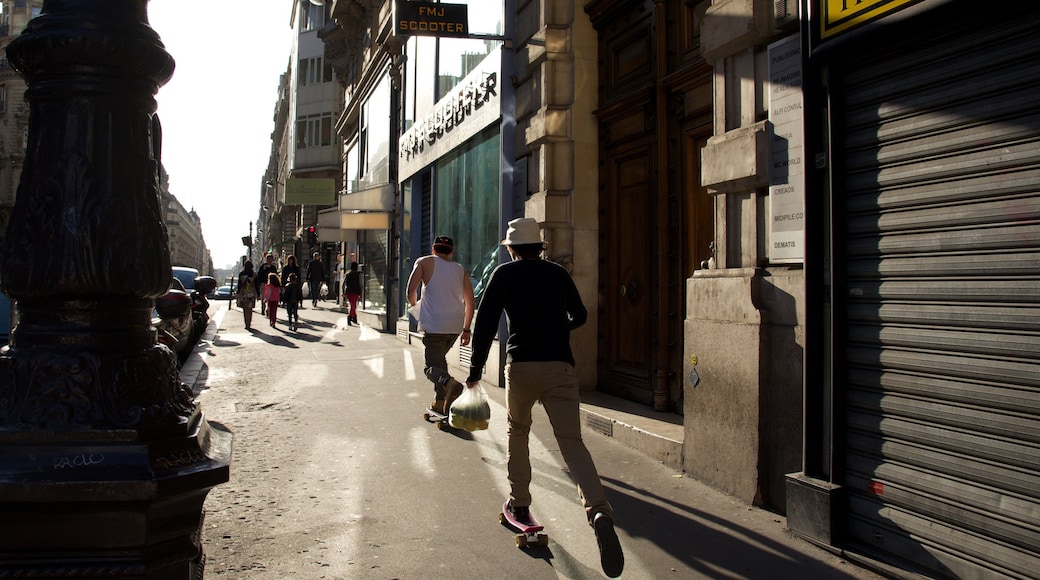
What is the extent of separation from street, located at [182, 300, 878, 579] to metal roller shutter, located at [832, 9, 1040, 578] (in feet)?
1.63

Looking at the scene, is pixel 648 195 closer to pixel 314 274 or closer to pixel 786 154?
pixel 786 154

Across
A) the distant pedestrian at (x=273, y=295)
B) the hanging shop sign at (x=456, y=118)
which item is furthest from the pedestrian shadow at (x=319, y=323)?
the hanging shop sign at (x=456, y=118)

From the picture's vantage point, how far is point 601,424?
680 cm

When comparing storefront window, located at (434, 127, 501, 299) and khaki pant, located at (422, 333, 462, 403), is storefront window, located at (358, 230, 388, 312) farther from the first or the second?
khaki pant, located at (422, 333, 462, 403)

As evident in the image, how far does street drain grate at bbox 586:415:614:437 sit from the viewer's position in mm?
6633

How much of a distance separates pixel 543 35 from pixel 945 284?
20.0 ft

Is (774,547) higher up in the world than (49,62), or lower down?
lower down

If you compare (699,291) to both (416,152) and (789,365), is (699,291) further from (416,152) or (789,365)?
(416,152)

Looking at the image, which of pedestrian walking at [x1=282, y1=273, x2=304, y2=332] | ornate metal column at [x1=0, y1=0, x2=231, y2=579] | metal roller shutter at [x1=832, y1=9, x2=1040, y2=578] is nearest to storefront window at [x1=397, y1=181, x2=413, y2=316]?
pedestrian walking at [x1=282, y1=273, x2=304, y2=332]

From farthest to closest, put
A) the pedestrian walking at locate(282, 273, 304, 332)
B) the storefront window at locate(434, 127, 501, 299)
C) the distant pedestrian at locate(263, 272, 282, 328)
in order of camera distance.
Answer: the distant pedestrian at locate(263, 272, 282, 328)
the pedestrian walking at locate(282, 273, 304, 332)
the storefront window at locate(434, 127, 501, 299)

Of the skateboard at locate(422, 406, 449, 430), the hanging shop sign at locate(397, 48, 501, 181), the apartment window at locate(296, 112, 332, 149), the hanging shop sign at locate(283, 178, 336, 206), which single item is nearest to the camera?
the skateboard at locate(422, 406, 449, 430)

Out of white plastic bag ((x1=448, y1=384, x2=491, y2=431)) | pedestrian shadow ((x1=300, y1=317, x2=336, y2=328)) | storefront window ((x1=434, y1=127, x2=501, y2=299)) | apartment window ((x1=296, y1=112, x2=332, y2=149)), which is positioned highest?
apartment window ((x1=296, y1=112, x2=332, y2=149))

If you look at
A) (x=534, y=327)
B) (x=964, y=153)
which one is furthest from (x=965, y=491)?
(x=534, y=327)

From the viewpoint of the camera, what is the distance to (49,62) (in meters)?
2.20
